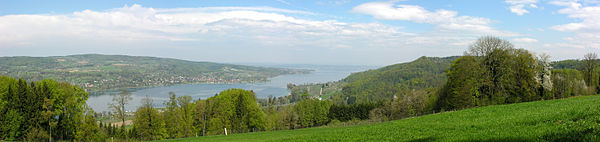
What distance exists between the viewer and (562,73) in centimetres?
5547

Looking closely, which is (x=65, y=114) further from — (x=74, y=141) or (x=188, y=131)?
(x=188, y=131)

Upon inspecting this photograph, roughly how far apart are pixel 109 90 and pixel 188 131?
177013 mm

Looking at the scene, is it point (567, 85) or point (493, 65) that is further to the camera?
point (567, 85)

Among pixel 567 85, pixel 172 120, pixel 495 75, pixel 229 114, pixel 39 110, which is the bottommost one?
pixel 172 120

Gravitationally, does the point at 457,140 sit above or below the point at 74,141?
above

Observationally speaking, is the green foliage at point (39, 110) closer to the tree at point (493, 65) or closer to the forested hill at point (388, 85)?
the tree at point (493, 65)

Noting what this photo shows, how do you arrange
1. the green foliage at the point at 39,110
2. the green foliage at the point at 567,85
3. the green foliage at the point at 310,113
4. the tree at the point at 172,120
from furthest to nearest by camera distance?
the green foliage at the point at 310,113, the green foliage at the point at 567,85, the tree at the point at 172,120, the green foliage at the point at 39,110

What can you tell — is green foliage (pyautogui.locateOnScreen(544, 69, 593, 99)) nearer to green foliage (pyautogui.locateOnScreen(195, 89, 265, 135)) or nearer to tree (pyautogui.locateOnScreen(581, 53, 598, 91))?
tree (pyautogui.locateOnScreen(581, 53, 598, 91))

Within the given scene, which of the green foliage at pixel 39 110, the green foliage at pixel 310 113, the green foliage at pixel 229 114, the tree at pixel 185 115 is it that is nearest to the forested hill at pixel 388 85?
the green foliage at pixel 310 113

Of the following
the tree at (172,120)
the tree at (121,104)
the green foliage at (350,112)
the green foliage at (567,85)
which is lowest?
the green foliage at (350,112)

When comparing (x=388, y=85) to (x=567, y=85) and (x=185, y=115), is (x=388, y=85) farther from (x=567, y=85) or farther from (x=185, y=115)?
(x=185, y=115)

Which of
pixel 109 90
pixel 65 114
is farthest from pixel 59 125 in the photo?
pixel 109 90

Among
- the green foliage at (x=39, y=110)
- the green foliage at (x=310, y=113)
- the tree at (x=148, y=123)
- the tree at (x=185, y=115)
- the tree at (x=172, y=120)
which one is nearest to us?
the green foliage at (x=39, y=110)

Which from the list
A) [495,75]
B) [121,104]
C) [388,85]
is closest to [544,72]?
[495,75]
